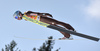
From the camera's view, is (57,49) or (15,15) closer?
(15,15)

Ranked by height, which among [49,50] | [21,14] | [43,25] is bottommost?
[49,50]

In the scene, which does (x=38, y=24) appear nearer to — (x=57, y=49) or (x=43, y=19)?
(x=43, y=19)

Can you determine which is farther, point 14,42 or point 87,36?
point 14,42

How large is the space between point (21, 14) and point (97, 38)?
12.8 ft

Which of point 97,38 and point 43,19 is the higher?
point 43,19

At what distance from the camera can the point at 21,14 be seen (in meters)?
8.51

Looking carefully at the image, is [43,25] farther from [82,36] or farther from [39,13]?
[82,36]

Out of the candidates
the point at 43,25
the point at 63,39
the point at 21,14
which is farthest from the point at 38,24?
the point at 63,39

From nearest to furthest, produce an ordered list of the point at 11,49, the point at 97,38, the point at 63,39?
1. the point at 97,38
2. the point at 63,39
3. the point at 11,49

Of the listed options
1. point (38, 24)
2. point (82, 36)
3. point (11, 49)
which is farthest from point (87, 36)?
point (11, 49)

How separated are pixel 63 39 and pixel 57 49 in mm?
11995

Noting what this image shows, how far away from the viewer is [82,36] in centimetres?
796

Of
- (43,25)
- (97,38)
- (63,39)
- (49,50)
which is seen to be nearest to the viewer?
(97,38)

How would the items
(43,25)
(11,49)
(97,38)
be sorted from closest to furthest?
(97,38) < (43,25) < (11,49)
